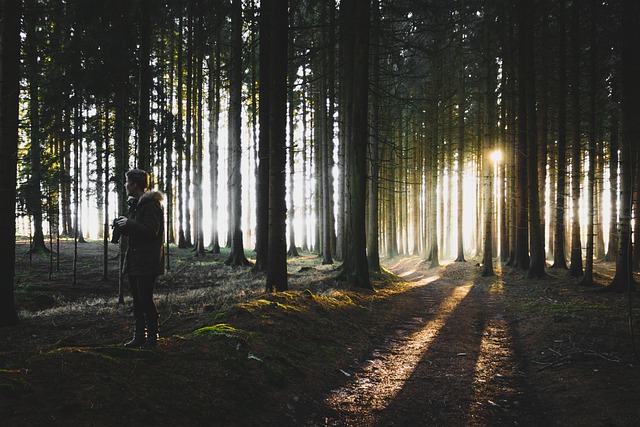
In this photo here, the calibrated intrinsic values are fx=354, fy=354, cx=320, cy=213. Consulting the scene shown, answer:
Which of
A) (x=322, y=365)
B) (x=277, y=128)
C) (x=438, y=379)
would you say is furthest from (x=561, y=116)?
(x=322, y=365)

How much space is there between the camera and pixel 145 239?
419 centimetres

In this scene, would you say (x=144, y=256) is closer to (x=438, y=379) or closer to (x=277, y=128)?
(x=438, y=379)

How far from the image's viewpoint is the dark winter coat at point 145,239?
412cm

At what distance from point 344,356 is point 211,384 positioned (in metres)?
2.45

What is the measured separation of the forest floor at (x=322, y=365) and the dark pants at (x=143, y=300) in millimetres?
351

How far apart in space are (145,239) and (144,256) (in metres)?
0.20

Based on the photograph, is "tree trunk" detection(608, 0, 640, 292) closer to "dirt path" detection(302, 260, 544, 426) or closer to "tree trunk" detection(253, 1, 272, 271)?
"dirt path" detection(302, 260, 544, 426)

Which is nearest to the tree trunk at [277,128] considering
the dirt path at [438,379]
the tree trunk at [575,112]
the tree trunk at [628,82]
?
the dirt path at [438,379]

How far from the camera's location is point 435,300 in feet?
36.0

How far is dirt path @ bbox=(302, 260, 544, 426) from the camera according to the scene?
3.81 m

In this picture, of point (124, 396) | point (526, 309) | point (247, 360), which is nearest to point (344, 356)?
point (247, 360)

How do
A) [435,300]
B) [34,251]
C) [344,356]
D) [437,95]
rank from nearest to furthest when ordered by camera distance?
1. [344,356]
2. [435,300]
3. [34,251]
4. [437,95]

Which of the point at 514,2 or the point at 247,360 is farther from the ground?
the point at 514,2

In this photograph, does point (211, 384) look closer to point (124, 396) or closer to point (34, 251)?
point (124, 396)
